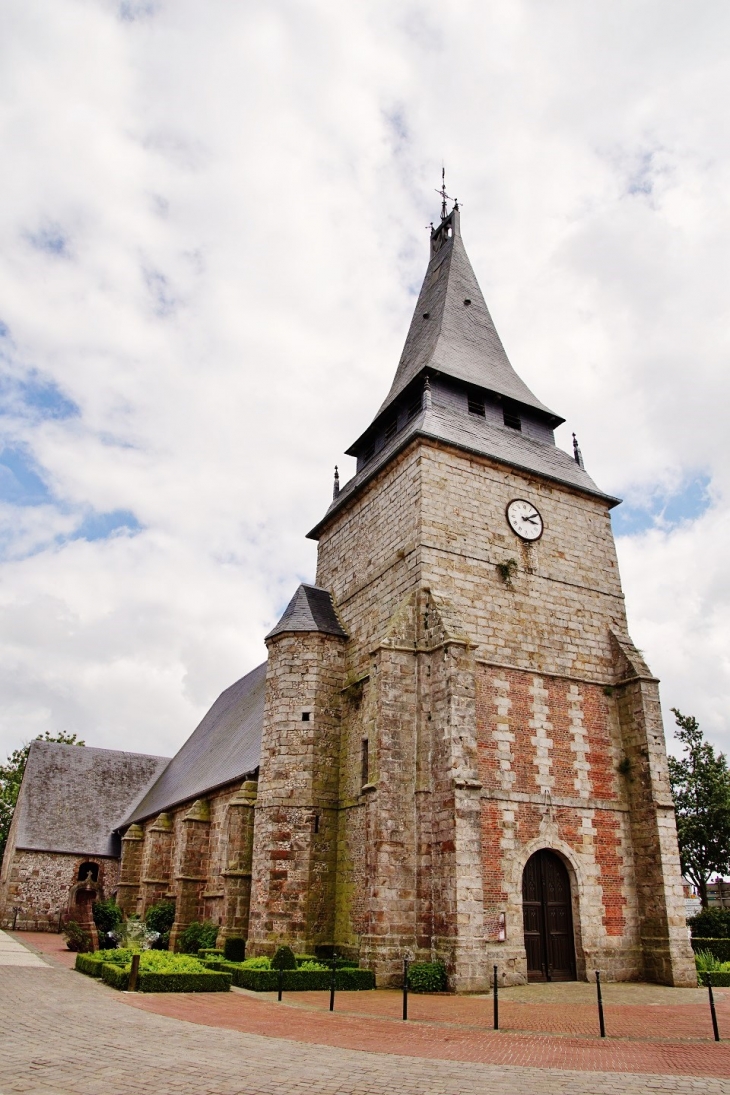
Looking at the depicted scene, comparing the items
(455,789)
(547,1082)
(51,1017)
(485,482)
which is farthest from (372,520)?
(547,1082)

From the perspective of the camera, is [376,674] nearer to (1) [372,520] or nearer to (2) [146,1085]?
(1) [372,520]

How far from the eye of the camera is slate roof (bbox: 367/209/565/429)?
22109 millimetres

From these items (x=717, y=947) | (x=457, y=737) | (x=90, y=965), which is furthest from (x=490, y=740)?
(x=717, y=947)

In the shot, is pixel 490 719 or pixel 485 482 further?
pixel 485 482

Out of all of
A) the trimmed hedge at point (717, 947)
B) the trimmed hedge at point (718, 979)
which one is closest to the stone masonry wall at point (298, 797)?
the trimmed hedge at point (718, 979)

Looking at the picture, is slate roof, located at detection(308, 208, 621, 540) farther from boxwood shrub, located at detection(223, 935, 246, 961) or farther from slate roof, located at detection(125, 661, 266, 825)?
boxwood shrub, located at detection(223, 935, 246, 961)

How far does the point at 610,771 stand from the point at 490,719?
3.54m

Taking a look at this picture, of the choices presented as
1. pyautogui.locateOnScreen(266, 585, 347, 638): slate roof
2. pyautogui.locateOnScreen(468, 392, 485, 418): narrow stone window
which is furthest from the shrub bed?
pyautogui.locateOnScreen(468, 392, 485, 418): narrow stone window

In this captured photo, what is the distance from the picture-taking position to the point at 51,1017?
33.1 ft

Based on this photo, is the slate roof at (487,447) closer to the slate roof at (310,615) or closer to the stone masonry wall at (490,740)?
the stone masonry wall at (490,740)

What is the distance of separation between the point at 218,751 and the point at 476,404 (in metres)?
15.5

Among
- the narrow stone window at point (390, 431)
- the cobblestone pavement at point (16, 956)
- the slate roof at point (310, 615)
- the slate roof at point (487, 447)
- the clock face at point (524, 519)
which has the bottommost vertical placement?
the cobblestone pavement at point (16, 956)

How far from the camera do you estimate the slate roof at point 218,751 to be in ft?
77.0

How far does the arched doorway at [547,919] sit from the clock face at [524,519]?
24.9 ft
